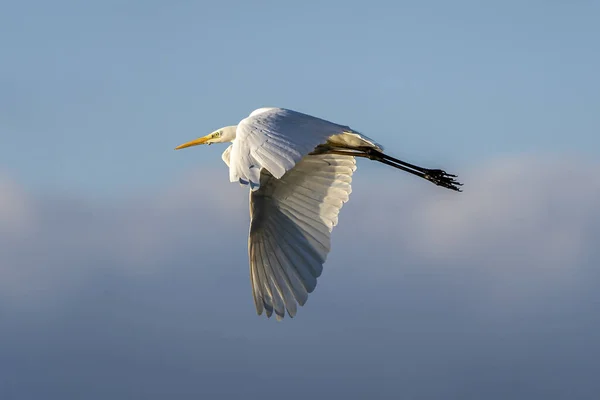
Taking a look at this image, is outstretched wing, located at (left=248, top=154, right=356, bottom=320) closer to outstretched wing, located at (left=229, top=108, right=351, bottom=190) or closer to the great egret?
the great egret

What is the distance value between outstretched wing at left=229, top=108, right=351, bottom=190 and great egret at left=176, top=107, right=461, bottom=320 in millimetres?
27

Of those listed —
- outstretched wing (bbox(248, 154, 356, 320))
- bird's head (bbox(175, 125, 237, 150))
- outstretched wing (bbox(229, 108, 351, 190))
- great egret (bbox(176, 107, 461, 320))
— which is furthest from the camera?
bird's head (bbox(175, 125, 237, 150))

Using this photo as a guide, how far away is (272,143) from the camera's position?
1175cm

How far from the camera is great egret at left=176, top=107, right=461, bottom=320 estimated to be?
13.7 metres

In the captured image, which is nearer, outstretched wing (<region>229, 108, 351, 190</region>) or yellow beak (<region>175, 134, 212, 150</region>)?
outstretched wing (<region>229, 108, 351, 190</region>)

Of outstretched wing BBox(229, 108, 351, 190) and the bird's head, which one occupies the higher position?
the bird's head

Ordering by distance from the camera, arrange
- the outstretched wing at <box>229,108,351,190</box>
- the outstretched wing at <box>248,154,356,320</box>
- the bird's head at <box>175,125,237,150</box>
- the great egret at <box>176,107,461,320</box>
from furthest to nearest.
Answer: the bird's head at <box>175,125,237,150</box>
the outstretched wing at <box>248,154,356,320</box>
the great egret at <box>176,107,461,320</box>
the outstretched wing at <box>229,108,351,190</box>

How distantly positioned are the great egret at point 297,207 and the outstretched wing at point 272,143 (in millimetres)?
27

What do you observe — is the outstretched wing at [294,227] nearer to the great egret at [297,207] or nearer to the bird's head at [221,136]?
the great egret at [297,207]

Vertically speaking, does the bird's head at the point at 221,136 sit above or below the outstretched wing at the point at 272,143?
above

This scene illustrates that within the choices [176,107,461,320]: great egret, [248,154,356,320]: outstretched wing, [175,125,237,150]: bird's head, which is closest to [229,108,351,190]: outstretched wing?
[176,107,461,320]: great egret

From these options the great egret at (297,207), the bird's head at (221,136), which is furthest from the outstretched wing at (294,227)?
the bird's head at (221,136)

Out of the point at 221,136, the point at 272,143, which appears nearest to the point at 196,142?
the point at 221,136

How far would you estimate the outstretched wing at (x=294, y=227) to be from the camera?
47.5ft
